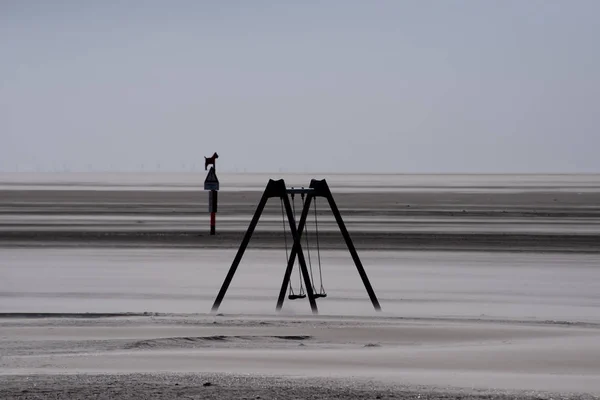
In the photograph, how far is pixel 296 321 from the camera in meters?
14.1

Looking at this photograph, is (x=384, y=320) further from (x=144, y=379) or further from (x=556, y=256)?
(x=556, y=256)

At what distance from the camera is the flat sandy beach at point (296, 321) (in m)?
9.80

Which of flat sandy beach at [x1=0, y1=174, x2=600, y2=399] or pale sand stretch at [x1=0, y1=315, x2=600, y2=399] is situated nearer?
pale sand stretch at [x1=0, y1=315, x2=600, y2=399]

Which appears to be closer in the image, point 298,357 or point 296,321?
point 298,357

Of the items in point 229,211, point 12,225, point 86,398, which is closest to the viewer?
point 86,398

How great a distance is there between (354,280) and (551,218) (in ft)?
90.6

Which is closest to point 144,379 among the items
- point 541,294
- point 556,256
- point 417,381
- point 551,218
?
point 417,381

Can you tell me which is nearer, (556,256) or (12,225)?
(556,256)

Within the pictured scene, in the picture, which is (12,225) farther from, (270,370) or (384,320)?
(270,370)

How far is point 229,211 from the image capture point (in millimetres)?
52062

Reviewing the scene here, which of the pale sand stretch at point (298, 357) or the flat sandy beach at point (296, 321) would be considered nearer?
the pale sand stretch at point (298, 357)

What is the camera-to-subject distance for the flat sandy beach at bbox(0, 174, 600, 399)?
32.2 feet

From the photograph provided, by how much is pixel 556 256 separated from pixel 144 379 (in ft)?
59.0

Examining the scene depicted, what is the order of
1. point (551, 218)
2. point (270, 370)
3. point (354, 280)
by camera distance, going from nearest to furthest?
point (270, 370)
point (354, 280)
point (551, 218)
